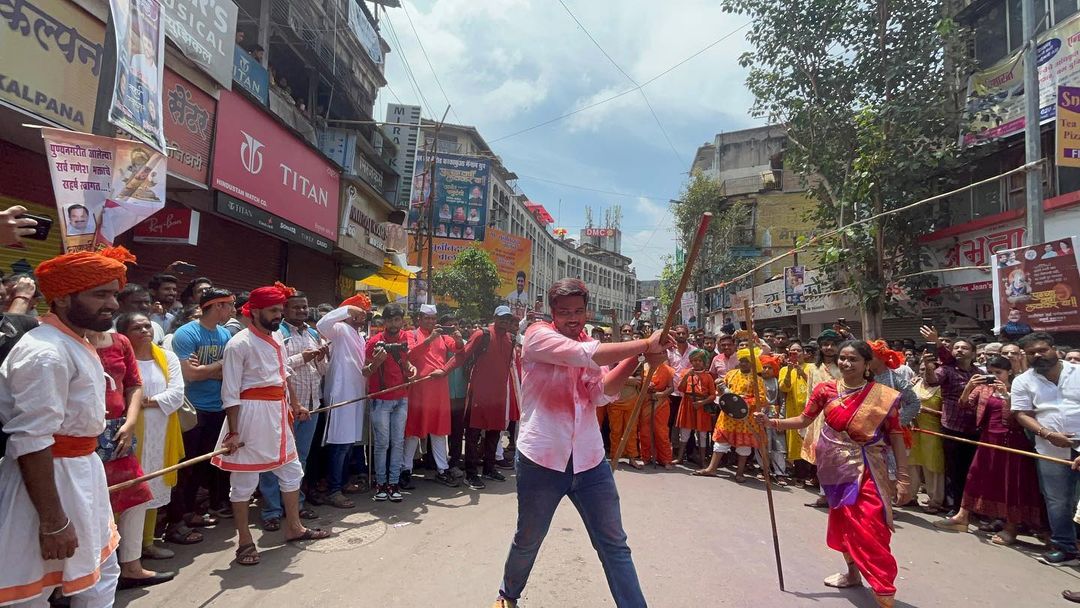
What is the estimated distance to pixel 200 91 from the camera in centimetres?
815

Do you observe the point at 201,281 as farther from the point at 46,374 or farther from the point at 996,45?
the point at 996,45

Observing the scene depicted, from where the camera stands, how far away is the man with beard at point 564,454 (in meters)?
2.85

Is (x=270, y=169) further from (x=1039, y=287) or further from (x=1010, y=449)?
(x=1039, y=287)

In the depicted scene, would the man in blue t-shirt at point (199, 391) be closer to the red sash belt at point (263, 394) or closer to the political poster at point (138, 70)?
the red sash belt at point (263, 394)

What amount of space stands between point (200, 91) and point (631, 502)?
326 inches

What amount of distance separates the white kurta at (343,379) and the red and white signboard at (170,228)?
3551 millimetres

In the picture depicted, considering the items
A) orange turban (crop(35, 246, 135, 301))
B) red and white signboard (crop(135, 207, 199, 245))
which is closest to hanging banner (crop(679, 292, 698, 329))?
red and white signboard (crop(135, 207, 199, 245))

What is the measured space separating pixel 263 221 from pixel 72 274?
7780mm

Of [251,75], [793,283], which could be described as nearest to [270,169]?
[251,75]

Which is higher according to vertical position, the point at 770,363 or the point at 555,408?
the point at 770,363

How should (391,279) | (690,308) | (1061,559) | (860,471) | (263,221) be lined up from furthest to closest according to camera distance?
(690,308), (391,279), (263,221), (1061,559), (860,471)

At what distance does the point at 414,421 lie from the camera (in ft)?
20.5

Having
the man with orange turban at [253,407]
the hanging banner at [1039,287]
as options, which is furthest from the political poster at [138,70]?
the hanging banner at [1039,287]

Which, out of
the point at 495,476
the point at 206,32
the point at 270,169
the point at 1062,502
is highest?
the point at 206,32
